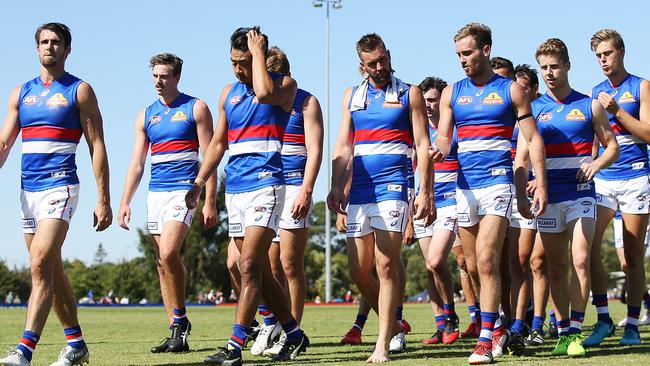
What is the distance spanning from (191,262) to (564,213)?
74.3 meters

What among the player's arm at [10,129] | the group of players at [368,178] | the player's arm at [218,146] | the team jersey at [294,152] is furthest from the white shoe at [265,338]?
the player's arm at [10,129]

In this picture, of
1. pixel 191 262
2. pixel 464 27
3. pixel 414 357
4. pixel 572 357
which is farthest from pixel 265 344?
pixel 191 262

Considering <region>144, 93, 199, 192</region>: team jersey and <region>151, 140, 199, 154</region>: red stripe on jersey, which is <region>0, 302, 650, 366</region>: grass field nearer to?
<region>144, 93, 199, 192</region>: team jersey

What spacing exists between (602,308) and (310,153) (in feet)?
13.5

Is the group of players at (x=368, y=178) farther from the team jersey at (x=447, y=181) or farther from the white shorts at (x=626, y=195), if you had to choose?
the team jersey at (x=447, y=181)

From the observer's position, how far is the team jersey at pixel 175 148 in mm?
11469

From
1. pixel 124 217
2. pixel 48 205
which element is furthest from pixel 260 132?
pixel 124 217

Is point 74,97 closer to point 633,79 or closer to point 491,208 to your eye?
point 491,208

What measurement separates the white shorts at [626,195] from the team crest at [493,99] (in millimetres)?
2567

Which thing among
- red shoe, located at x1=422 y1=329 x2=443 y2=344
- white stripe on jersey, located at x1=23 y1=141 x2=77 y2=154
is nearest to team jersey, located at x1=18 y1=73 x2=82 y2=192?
white stripe on jersey, located at x1=23 y1=141 x2=77 y2=154

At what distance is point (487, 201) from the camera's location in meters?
9.30

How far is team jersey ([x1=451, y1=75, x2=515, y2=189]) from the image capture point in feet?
30.7

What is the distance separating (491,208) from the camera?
927 cm

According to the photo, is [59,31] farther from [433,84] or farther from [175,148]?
[433,84]
